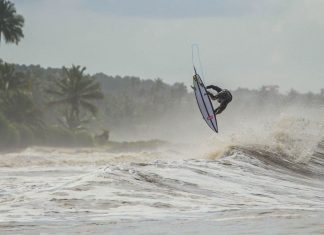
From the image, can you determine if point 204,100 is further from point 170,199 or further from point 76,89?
point 76,89

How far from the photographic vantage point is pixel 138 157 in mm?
29609

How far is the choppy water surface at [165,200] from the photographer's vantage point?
1018 cm

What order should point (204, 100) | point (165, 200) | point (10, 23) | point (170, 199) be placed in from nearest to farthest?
point (165, 200) → point (170, 199) → point (204, 100) → point (10, 23)

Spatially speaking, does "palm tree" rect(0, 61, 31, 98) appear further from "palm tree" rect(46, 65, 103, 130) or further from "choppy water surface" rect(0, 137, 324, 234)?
"choppy water surface" rect(0, 137, 324, 234)

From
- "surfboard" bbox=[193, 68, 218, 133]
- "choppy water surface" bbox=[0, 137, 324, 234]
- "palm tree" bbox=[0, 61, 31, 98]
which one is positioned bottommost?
"choppy water surface" bbox=[0, 137, 324, 234]

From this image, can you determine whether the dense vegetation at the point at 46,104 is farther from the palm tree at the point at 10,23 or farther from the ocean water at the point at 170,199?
the ocean water at the point at 170,199

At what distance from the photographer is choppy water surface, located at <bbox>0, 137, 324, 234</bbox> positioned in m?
10.2

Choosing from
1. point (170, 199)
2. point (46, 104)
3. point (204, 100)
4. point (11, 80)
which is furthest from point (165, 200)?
point (46, 104)

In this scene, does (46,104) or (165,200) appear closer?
(165,200)

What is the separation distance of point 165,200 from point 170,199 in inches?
8.6

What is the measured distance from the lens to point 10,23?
5359 cm

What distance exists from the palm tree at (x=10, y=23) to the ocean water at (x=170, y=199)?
34.4 metres

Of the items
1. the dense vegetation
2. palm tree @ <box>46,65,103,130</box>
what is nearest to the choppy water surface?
the dense vegetation

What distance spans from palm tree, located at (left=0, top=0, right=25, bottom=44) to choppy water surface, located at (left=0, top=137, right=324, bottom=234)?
34.7 metres
